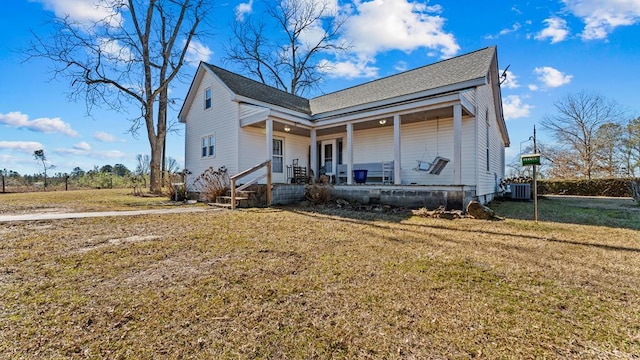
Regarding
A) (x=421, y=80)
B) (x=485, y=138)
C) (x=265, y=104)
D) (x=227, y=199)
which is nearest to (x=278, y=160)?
(x=265, y=104)

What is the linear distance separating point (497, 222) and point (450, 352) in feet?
18.8

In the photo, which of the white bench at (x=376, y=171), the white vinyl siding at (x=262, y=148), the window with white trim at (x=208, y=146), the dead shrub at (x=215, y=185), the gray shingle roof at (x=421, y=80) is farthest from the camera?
the window with white trim at (x=208, y=146)

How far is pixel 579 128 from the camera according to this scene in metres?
24.4

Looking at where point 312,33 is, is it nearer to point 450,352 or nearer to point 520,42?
point 520,42

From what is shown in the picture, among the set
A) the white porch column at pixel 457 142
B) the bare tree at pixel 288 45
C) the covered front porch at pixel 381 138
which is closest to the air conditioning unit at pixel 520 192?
the covered front porch at pixel 381 138

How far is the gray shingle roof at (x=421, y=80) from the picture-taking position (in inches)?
384

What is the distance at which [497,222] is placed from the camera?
6.32m

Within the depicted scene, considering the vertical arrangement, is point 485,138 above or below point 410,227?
above

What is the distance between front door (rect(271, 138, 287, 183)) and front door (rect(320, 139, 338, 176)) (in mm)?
1888

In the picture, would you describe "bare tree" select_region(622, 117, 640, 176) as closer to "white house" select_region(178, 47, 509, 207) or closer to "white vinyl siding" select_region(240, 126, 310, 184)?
"white house" select_region(178, 47, 509, 207)

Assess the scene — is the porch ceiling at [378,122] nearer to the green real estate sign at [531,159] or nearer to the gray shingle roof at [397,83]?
the gray shingle roof at [397,83]

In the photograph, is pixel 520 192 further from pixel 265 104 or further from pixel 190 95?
pixel 190 95

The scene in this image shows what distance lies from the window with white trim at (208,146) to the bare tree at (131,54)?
13.6 ft

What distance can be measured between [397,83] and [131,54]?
1488cm
